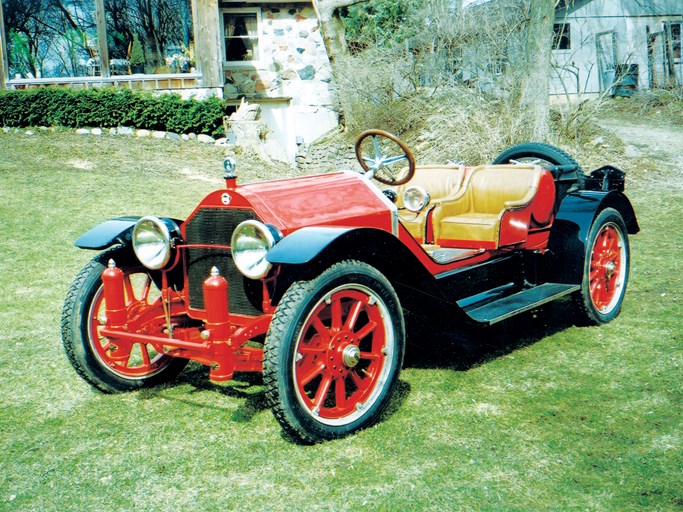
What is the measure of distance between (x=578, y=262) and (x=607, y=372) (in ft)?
3.28

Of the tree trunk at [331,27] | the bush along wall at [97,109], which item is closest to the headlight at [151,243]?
the bush along wall at [97,109]

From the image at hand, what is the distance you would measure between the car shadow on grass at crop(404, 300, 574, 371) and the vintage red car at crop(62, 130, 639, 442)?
0.71ft

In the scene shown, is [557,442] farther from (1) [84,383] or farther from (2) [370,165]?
(1) [84,383]

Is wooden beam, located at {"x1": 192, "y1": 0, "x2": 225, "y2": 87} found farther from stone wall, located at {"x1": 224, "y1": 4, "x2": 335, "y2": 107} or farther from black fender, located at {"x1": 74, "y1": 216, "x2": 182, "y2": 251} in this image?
black fender, located at {"x1": 74, "y1": 216, "x2": 182, "y2": 251}

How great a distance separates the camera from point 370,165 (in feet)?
14.5

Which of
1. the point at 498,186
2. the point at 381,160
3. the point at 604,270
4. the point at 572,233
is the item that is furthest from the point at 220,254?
the point at 604,270

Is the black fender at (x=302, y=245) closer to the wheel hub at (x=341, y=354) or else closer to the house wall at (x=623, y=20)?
the wheel hub at (x=341, y=354)

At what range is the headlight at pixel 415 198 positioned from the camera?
4.90 metres

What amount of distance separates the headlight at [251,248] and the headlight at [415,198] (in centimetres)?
176

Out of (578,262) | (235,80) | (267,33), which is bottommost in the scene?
(578,262)

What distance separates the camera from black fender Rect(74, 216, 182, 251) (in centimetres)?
386

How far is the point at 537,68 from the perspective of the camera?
1161 centimetres

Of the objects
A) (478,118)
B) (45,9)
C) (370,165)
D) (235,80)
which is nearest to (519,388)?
(370,165)

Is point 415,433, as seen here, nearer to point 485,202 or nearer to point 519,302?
point 519,302
